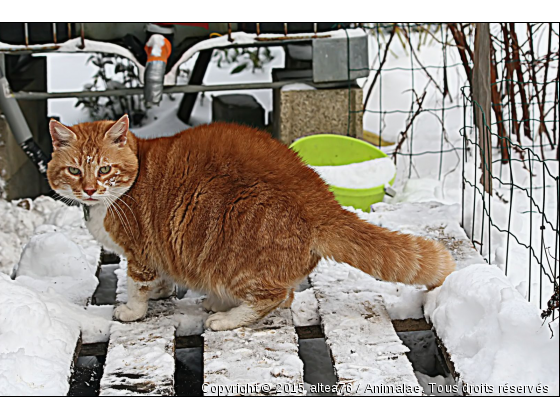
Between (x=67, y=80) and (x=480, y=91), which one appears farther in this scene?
(x=67, y=80)

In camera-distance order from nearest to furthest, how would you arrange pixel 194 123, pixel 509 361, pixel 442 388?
1. pixel 509 361
2. pixel 442 388
3. pixel 194 123

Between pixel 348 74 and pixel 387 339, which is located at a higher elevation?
pixel 348 74

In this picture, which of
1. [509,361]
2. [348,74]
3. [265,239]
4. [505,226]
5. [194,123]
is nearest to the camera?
[509,361]

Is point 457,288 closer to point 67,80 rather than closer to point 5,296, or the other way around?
point 5,296

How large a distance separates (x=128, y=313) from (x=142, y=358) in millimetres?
278

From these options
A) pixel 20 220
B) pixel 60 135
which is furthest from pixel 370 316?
pixel 20 220

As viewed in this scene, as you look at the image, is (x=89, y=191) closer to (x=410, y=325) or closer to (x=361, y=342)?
(x=361, y=342)

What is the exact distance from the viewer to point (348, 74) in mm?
4090

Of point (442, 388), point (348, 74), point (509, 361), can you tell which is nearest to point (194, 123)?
point (348, 74)

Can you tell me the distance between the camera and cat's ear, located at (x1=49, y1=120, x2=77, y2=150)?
236 cm

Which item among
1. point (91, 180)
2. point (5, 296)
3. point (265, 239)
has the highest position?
point (91, 180)

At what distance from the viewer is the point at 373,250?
7.82 feet

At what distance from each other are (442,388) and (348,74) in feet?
7.19

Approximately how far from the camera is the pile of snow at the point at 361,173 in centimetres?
375
